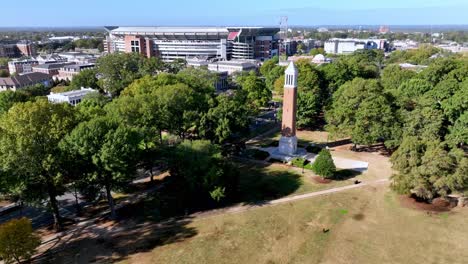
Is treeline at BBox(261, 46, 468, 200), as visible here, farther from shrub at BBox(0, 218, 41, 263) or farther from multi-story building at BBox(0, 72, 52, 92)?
multi-story building at BBox(0, 72, 52, 92)

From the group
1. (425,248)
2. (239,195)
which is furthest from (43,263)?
(425,248)

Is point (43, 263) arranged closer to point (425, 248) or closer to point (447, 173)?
point (425, 248)

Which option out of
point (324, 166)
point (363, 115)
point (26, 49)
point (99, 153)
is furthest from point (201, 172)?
point (26, 49)

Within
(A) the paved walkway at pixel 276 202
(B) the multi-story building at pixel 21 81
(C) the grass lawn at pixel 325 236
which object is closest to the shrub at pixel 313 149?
(A) the paved walkway at pixel 276 202

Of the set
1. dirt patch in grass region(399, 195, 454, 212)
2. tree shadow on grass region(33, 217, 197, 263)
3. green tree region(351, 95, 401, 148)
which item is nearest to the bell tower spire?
green tree region(351, 95, 401, 148)

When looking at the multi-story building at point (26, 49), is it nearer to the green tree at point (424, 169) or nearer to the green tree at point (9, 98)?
the green tree at point (9, 98)

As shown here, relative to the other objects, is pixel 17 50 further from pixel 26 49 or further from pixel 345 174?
pixel 345 174
